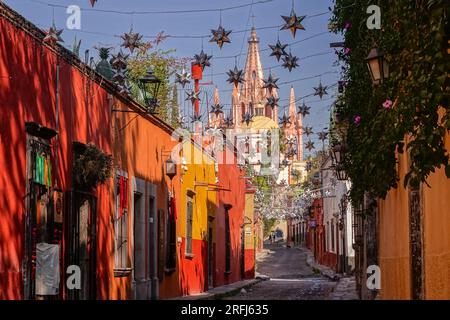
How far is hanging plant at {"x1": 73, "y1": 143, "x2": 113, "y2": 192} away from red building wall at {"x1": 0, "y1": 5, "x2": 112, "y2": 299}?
0.64ft

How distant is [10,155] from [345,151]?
9212 millimetres

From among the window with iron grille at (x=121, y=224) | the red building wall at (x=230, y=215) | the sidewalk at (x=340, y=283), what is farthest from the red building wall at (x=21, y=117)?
the red building wall at (x=230, y=215)

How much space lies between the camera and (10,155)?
1028 cm

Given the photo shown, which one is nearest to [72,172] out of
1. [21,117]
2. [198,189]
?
[21,117]

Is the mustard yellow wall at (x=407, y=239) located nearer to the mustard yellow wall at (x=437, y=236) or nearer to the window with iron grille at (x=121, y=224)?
the mustard yellow wall at (x=437, y=236)

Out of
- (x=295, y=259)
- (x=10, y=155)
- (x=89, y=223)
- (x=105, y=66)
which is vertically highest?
(x=105, y=66)

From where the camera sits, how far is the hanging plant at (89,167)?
13.4m

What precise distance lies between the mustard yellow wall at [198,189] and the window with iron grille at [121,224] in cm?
552

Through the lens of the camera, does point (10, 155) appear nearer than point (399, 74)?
No

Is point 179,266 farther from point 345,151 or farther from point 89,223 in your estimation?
point 89,223

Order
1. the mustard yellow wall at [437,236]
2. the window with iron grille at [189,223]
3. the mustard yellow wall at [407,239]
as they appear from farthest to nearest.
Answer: the window with iron grille at [189,223] < the mustard yellow wall at [407,239] < the mustard yellow wall at [437,236]
